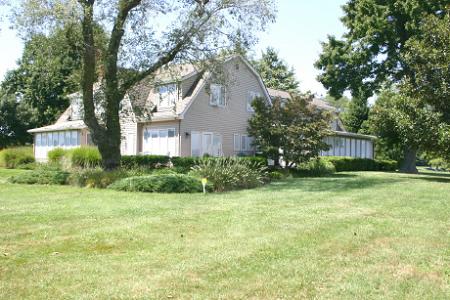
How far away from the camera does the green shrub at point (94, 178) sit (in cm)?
1664

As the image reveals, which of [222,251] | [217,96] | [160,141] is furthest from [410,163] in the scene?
[222,251]

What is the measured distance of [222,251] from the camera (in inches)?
248

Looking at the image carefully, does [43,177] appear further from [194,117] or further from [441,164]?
[441,164]

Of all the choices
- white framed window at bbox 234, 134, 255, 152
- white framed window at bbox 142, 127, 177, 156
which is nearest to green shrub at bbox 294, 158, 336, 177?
white framed window at bbox 234, 134, 255, 152

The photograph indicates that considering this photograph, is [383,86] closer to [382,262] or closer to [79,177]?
[79,177]

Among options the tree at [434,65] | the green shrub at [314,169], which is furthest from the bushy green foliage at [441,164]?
the green shrub at [314,169]

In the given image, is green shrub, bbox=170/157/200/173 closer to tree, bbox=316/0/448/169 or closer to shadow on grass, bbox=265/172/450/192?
shadow on grass, bbox=265/172/450/192

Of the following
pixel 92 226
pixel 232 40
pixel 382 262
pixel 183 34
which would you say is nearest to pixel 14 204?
pixel 92 226

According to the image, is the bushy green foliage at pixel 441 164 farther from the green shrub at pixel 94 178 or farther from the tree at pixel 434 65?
the green shrub at pixel 94 178

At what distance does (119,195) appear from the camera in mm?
13469

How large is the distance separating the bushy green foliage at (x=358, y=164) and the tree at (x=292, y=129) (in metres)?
5.76

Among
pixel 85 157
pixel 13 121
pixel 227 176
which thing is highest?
pixel 13 121

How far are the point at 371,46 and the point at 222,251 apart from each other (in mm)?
31086

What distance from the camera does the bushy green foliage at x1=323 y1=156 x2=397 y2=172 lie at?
3122cm
